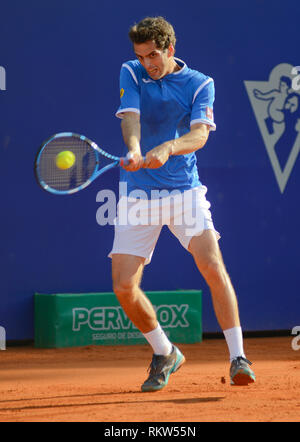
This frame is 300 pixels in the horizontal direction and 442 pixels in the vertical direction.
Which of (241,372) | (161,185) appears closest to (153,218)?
(161,185)

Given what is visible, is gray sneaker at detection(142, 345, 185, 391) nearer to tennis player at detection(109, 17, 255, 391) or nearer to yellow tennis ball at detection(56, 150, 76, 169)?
tennis player at detection(109, 17, 255, 391)

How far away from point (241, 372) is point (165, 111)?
1.20 meters

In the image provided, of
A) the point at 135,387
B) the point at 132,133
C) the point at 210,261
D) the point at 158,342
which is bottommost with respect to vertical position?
the point at 135,387

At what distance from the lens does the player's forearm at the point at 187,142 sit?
3428 millimetres

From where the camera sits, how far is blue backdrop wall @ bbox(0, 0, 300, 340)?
562 cm

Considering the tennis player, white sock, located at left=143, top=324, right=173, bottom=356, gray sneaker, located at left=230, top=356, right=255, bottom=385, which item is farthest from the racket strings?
gray sneaker, located at left=230, top=356, right=255, bottom=385

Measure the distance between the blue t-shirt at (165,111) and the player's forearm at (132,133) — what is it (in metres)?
0.08

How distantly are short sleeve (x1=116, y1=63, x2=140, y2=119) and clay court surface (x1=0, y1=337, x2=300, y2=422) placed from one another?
126cm

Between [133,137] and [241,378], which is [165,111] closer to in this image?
[133,137]

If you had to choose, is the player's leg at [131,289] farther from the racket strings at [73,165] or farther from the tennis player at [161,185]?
the racket strings at [73,165]

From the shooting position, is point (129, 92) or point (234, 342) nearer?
point (234, 342)

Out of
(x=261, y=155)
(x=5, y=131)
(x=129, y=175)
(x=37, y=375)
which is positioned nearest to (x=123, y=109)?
(x=129, y=175)

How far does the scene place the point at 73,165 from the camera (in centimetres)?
366

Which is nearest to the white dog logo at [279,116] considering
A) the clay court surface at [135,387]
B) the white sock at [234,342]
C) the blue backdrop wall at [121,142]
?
the blue backdrop wall at [121,142]
